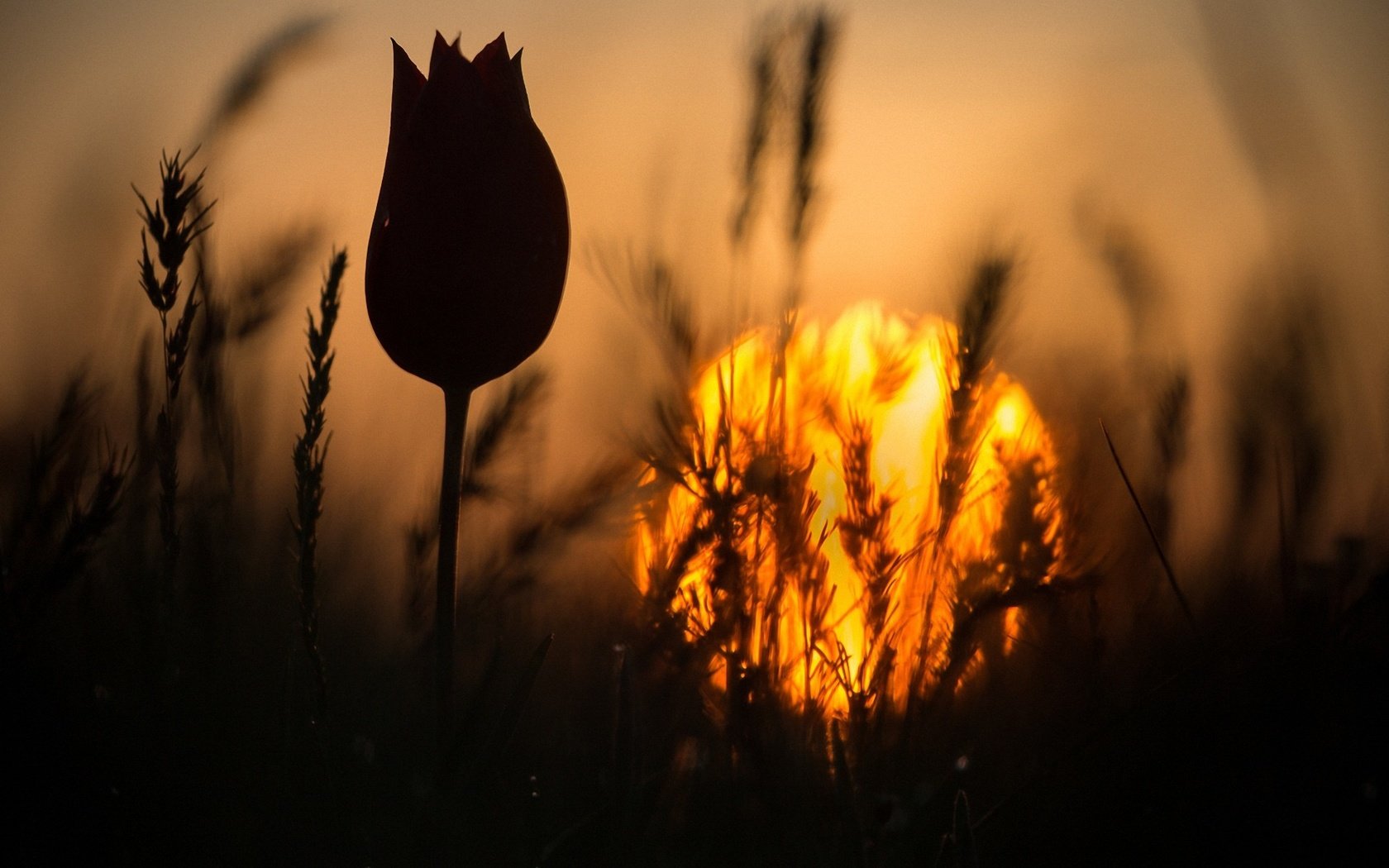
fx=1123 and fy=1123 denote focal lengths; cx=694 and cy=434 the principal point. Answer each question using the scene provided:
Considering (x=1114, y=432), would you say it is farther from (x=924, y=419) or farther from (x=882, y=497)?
(x=882, y=497)

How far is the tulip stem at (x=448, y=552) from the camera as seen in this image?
493mm

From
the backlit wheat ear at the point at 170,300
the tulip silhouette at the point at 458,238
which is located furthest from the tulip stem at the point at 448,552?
the backlit wheat ear at the point at 170,300

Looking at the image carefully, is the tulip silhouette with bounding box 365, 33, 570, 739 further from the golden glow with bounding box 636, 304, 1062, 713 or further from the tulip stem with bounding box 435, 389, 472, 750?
the golden glow with bounding box 636, 304, 1062, 713

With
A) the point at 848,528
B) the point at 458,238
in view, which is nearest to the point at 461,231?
the point at 458,238

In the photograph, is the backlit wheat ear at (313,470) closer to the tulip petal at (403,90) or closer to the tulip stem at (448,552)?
the tulip stem at (448,552)

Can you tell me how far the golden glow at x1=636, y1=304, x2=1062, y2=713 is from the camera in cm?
58

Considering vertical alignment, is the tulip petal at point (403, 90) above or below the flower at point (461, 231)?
above

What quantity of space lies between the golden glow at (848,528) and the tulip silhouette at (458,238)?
0.44 ft

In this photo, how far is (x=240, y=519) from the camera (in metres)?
0.88

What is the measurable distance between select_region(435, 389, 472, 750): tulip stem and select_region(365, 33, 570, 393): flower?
0.06ft

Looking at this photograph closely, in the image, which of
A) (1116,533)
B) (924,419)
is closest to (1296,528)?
(1116,533)

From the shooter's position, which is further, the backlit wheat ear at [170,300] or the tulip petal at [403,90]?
the tulip petal at [403,90]

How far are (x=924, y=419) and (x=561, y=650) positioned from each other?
38 centimetres

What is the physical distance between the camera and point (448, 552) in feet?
1.70
